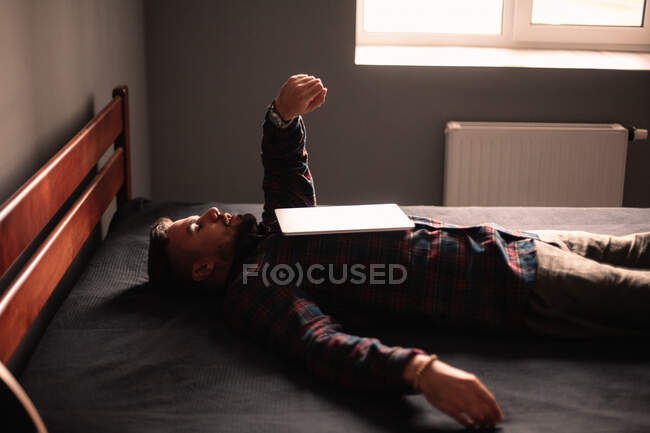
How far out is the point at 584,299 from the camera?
1338mm

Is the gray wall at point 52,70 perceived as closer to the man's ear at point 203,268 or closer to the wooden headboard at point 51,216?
the wooden headboard at point 51,216

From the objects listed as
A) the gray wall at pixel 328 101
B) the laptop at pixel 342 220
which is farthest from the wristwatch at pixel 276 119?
the gray wall at pixel 328 101

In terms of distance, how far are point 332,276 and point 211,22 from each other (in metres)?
1.44

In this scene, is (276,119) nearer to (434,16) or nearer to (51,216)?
(51,216)

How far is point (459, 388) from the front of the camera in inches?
41.9

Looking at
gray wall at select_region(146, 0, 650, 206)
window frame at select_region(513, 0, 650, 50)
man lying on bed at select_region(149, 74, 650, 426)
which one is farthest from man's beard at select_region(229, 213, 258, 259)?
window frame at select_region(513, 0, 650, 50)

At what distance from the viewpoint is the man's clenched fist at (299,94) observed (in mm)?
1615

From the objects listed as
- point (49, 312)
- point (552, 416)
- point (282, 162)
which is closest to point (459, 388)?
point (552, 416)

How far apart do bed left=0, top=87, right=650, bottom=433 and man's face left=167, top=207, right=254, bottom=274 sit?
91mm

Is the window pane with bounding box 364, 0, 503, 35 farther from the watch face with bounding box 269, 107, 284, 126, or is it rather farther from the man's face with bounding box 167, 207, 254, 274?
the man's face with bounding box 167, 207, 254, 274

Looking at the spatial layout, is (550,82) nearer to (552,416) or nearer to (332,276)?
(332,276)

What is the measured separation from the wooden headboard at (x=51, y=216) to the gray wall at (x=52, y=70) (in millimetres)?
53

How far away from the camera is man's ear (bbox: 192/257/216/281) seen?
1.47 metres

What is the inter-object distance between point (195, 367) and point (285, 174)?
0.62 meters
